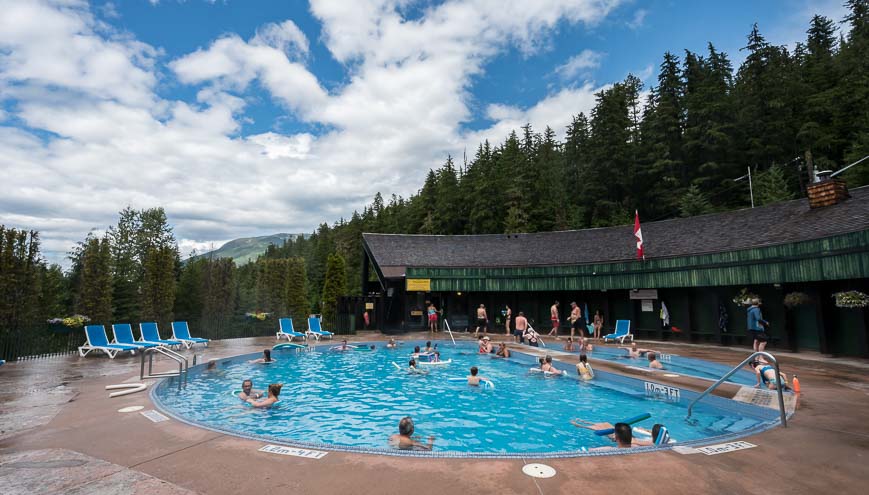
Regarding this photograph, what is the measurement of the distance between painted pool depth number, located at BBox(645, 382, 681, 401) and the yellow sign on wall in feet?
50.3

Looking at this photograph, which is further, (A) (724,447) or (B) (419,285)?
(B) (419,285)

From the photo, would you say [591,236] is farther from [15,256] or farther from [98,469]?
[15,256]

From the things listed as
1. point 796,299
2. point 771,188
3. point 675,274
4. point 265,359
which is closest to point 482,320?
point 675,274

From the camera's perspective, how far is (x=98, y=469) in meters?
Answer: 4.61

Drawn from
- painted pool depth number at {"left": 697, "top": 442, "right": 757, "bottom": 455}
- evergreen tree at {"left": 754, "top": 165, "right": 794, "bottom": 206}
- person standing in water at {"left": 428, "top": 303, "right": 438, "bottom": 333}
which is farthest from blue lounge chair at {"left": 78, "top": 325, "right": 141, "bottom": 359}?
evergreen tree at {"left": 754, "top": 165, "right": 794, "bottom": 206}

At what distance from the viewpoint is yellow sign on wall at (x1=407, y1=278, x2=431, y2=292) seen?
→ 24.1 meters

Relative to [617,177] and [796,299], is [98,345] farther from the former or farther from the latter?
[617,177]

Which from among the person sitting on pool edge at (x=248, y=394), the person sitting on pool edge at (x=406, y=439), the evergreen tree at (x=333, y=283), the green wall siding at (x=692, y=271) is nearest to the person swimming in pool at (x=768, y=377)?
the green wall siding at (x=692, y=271)

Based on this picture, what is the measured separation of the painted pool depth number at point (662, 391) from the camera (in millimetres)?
9382

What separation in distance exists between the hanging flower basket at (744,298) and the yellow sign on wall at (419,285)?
14.8m

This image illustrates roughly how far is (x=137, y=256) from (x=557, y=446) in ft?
166

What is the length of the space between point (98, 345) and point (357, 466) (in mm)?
14450

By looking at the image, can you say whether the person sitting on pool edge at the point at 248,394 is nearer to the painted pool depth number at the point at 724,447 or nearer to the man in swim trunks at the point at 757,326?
the painted pool depth number at the point at 724,447

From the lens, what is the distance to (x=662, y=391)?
9.80 meters
